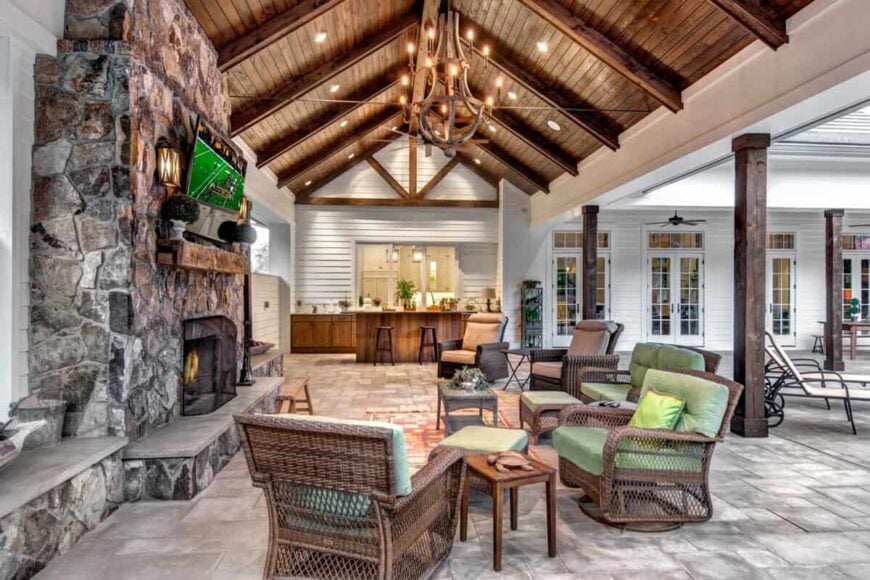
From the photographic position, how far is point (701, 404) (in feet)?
10.1

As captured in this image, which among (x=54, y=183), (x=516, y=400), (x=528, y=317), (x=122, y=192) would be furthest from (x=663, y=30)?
(x=528, y=317)

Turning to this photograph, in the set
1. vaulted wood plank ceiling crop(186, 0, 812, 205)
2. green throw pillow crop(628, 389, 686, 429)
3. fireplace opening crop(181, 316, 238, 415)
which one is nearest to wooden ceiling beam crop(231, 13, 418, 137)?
Answer: vaulted wood plank ceiling crop(186, 0, 812, 205)

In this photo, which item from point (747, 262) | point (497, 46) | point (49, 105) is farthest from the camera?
point (497, 46)

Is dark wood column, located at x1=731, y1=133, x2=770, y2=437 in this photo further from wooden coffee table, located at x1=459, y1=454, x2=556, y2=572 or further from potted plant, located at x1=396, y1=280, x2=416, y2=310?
potted plant, located at x1=396, y1=280, x2=416, y2=310

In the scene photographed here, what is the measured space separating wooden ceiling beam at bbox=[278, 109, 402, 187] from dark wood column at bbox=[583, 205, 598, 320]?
3.93m

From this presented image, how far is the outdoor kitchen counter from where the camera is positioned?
32.6 ft

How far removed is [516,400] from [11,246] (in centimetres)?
525

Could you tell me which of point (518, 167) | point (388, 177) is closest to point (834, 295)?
point (518, 167)

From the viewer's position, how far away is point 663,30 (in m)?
5.17

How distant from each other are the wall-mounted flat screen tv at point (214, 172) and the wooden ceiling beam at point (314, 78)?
1.62 m

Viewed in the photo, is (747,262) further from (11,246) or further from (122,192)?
(11,246)

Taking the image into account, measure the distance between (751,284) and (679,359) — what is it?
59.9 inches

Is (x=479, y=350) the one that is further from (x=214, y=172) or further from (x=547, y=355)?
(x=214, y=172)

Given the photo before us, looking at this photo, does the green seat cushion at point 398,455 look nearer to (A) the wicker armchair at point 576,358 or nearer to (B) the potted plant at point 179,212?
(B) the potted plant at point 179,212
